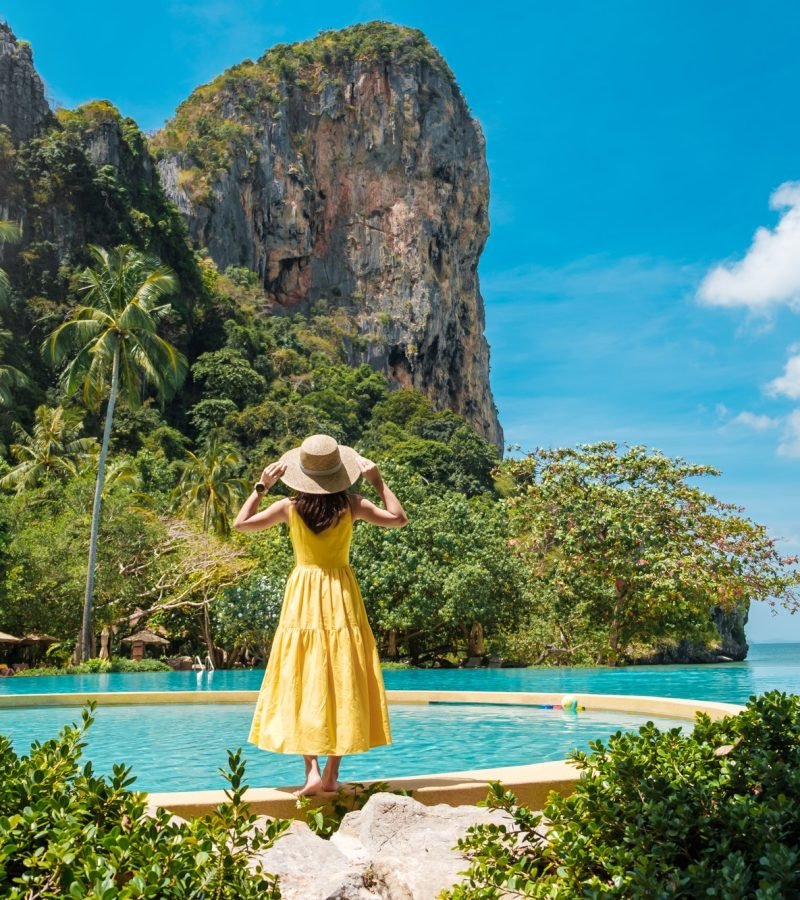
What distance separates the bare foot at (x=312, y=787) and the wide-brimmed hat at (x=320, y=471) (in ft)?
2.91

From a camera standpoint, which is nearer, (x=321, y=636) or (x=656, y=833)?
(x=656, y=833)

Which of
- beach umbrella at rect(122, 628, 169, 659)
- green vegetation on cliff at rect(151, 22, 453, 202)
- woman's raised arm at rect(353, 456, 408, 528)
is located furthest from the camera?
green vegetation on cliff at rect(151, 22, 453, 202)

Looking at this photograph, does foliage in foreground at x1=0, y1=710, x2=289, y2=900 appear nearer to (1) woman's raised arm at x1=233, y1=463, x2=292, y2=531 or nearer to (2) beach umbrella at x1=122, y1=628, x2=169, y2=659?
(1) woman's raised arm at x1=233, y1=463, x2=292, y2=531

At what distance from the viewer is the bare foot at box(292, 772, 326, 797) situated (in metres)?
2.75

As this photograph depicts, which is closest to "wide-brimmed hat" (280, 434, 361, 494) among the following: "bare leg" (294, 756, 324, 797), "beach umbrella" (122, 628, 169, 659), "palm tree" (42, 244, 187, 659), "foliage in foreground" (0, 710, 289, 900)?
Answer: "bare leg" (294, 756, 324, 797)

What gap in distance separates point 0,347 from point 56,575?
1387 cm

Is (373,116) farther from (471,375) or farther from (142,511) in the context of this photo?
(142,511)

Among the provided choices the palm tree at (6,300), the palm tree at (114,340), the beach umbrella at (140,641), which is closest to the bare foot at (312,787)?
the palm tree at (114,340)

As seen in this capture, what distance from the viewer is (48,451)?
24.2 meters

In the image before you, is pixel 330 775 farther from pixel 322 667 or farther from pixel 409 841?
pixel 409 841

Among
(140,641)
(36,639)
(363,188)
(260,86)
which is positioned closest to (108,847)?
(36,639)

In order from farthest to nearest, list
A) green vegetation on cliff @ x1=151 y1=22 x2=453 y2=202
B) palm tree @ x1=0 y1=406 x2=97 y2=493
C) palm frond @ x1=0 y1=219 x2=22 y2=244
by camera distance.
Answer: green vegetation on cliff @ x1=151 y1=22 x2=453 y2=202 < palm tree @ x1=0 y1=406 x2=97 y2=493 < palm frond @ x1=0 y1=219 x2=22 y2=244

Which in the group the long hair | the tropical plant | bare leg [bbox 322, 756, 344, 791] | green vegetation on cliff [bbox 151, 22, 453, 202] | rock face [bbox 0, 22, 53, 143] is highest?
green vegetation on cliff [bbox 151, 22, 453, 202]

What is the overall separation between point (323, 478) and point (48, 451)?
23.1 meters
